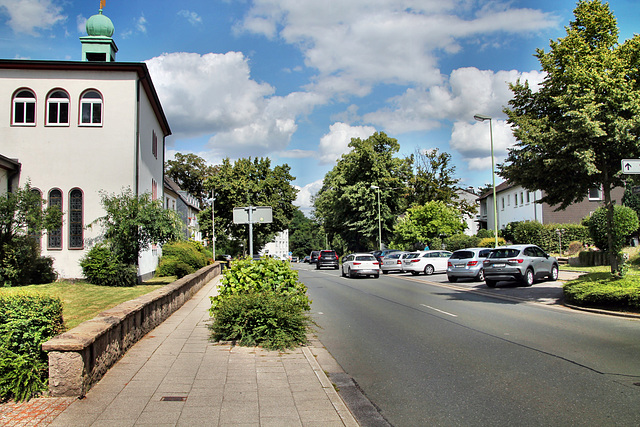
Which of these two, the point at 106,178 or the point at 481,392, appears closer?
the point at 481,392

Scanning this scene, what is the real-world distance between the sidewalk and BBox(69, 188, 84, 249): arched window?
54.5 ft

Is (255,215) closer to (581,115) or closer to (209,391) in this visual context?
(209,391)

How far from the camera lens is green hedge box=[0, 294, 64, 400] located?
15.9 ft

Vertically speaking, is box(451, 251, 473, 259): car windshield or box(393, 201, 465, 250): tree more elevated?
box(393, 201, 465, 250): tree

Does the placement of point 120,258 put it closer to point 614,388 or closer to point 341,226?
point 614,388

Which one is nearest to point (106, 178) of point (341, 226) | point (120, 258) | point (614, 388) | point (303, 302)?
point (120, 258)

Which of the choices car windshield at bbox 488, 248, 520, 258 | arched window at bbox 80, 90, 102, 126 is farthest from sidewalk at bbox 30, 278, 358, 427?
arched window at bbox 80, 90, 102, 126

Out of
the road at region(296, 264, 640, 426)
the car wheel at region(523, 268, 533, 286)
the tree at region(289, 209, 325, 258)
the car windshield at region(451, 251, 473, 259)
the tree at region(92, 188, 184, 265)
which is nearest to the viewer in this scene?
the road at region(296, 264, 640, 426)

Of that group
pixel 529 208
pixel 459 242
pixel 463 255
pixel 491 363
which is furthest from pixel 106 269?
pixel 529 208

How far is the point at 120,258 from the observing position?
20.8m

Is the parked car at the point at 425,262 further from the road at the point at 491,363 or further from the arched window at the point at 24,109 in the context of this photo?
the arched window at the point at 24,109

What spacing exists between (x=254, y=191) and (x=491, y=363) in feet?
133

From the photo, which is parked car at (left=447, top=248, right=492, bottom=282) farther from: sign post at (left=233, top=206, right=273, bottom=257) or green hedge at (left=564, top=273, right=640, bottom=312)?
sign post at (left=233, top=206, right=273, bottom=257)

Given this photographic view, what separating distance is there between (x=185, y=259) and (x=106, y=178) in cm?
652
